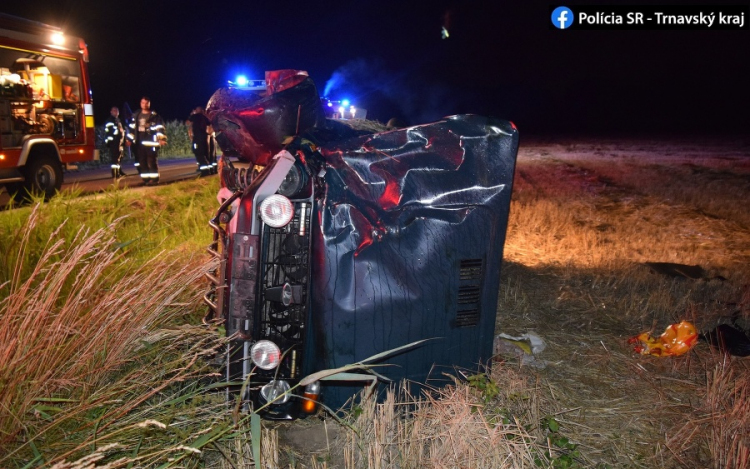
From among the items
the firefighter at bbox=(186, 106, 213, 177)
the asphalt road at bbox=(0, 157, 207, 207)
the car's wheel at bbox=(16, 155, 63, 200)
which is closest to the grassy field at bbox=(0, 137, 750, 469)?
the car's wheel at bbox=(16, 155, 63, 200)

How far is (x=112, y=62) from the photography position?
33438 millimetres

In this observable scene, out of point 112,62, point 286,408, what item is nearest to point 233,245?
point 286,408

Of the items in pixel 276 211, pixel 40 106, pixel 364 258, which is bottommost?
pixel 364 258

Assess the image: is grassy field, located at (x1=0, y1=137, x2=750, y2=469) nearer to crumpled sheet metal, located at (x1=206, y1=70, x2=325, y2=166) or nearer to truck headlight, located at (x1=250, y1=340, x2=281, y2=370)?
truck headlight, located at (x1=250, y1=340, x2=281, y2=370)

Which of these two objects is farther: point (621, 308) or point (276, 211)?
point (621, 308)

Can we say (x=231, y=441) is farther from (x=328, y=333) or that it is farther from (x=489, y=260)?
Answer: (x=489, y=260)

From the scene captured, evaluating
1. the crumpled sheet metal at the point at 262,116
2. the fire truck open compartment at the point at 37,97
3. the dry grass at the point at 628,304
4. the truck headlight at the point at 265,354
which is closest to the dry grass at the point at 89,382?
the truck headlight at the point at 265,354

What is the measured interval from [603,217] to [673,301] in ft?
13.8

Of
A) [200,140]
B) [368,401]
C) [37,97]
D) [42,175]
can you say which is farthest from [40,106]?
[368,401]

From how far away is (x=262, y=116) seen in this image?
10.5 ft

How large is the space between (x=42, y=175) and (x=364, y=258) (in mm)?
9090

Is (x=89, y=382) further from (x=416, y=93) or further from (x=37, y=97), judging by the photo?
(x=416, y=93)

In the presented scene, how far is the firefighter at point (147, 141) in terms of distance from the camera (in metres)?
11.6

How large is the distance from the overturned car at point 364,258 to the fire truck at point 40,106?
754cm
